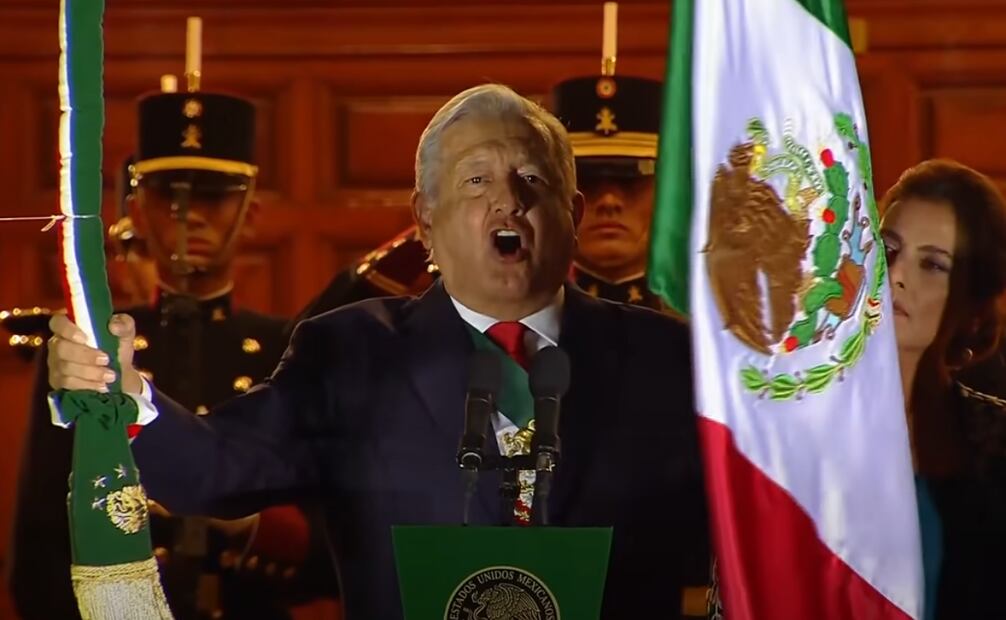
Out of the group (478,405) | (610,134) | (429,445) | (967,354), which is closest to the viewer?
(478,405)

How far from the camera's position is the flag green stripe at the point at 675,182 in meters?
2.35

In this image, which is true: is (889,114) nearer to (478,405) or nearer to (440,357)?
(440,357)

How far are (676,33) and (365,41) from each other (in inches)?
52.7

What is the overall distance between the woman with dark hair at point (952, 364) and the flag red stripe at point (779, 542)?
298mm

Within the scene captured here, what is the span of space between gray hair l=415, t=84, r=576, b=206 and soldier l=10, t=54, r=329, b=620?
707mm

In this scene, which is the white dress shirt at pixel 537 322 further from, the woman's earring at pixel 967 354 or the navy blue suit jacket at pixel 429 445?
the woman's earring at pixel 967 354

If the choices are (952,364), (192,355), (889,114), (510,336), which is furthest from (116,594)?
(889,114)

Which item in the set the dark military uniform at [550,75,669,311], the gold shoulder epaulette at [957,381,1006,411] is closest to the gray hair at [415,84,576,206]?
the dark military uniform at [550,75,669,311]

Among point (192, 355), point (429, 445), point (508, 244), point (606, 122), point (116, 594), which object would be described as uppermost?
point (606, 122)

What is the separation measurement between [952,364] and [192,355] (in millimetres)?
1343

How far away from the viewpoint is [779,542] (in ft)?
7.55

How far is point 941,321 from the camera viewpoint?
267 centimetres

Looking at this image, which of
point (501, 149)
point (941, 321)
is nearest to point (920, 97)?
point (941, 321)

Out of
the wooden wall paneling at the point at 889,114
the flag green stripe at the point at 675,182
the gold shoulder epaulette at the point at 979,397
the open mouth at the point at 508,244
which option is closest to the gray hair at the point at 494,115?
the open mouth at the point at 508,244
